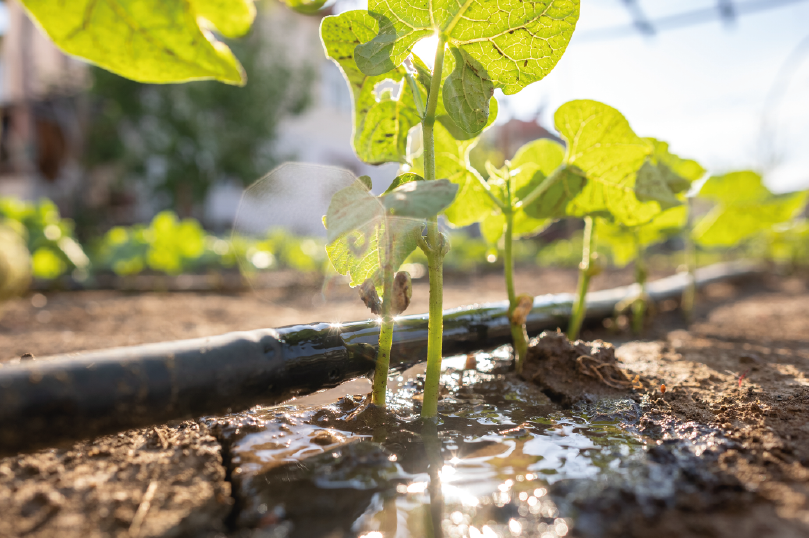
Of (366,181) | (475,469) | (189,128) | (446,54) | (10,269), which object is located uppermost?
(189,128)

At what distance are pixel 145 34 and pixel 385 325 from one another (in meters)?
0.55

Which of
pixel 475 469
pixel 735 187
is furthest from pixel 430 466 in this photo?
pixel 735 187

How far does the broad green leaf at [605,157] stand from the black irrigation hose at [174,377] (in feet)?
1.69

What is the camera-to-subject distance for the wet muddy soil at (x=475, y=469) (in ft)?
1.83

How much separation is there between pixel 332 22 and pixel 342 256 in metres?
0.39

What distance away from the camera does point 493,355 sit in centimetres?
128

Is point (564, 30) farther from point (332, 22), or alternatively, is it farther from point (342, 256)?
point (342, 256)

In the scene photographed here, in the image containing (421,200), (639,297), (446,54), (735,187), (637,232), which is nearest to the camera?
(421,200)

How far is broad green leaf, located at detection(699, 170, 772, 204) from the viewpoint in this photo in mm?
2049

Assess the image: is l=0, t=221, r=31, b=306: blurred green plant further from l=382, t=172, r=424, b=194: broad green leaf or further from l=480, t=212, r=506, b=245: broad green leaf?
l=480, t=212, r=506, b=245: broad green leaf

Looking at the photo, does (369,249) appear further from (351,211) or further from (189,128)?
(189,128)

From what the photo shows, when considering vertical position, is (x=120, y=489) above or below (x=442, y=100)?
below

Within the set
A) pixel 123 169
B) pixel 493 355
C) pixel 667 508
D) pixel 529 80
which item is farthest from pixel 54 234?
pixel 123 169

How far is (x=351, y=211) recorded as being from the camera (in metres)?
0.61
